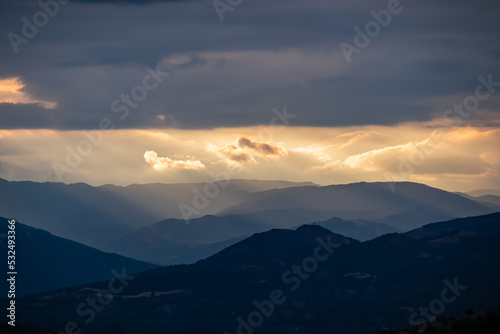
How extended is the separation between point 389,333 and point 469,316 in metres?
15.3

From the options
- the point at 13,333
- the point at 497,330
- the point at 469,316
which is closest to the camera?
the point at 497,330

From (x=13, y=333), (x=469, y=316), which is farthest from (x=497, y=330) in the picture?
(x=13, y=333)

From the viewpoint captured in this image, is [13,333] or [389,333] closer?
[389,333]

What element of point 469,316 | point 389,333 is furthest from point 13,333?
point 469,316

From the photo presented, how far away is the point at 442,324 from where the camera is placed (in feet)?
479

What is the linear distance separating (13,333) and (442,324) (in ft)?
327

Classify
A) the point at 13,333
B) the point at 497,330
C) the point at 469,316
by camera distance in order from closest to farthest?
1. the point at 497,330
2. the point at 469,316
3. the point at 13,333

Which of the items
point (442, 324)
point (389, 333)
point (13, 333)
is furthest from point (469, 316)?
point (13, 333)

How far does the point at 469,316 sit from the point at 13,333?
104 meters

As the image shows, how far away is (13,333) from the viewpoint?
197 metres

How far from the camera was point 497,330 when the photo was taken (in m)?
134

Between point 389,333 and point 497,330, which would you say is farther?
point 389,333

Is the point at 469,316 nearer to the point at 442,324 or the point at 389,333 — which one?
the point at 442,324

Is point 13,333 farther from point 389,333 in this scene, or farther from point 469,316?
point 469,316
